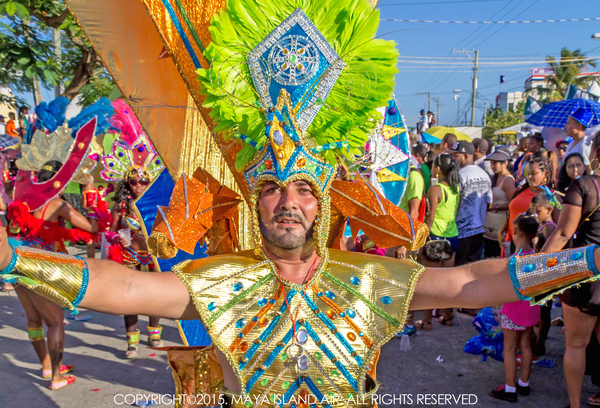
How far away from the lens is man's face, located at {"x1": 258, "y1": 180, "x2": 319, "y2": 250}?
1.90 m

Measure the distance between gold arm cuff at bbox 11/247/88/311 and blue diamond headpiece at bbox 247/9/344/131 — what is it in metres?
1.04

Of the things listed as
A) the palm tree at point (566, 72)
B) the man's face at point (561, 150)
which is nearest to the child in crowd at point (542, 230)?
the man's face at point (561, 150)

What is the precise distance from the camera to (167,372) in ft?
14.5

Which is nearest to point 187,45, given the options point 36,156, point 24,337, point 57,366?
point 36,156

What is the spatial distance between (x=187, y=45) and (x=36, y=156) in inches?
112

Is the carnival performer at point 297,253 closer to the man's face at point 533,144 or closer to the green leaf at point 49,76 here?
the man's face at point 533,144

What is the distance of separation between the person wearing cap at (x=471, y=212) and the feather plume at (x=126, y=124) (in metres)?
4.45

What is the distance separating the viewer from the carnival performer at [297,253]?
5.99 ft

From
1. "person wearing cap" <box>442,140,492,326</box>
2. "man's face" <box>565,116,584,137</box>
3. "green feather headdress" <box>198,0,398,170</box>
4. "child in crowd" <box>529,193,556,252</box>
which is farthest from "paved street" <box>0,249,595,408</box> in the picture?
"green feather headdress" <box>198,0,398,170</box>

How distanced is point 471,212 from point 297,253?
407cm

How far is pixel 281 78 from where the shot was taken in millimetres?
2004

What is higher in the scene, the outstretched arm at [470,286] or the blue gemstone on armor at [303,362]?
the outstretched arm at [470,286]

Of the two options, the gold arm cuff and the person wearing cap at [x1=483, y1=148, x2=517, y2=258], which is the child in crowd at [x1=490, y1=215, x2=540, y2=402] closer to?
the person wearing cap at [x1=483, y1=148, x2=517, y2=258]

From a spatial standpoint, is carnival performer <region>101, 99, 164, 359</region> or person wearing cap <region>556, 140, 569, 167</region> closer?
carnival performer <region>101, 99, 164, 359</region>
